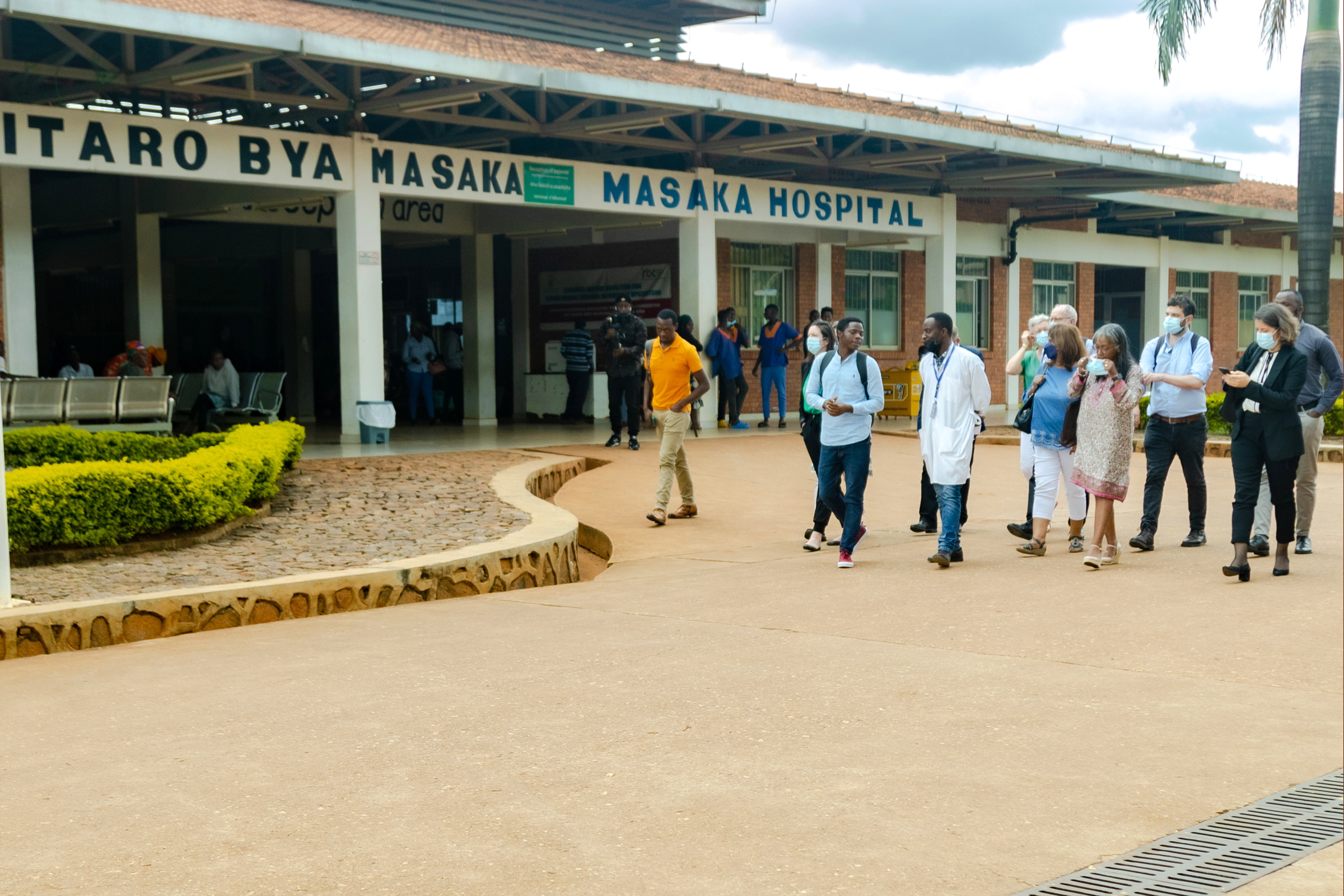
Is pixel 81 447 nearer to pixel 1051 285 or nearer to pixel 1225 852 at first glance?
pixel 1225 852

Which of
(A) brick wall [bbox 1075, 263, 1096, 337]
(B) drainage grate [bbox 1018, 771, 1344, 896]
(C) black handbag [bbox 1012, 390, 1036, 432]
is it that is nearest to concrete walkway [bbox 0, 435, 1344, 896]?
(B) drainage grate [bbox 1018, 771, 1344, 896]

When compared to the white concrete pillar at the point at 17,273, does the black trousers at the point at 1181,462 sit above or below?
below

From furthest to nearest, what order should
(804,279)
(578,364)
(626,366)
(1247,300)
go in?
(1247,300) → (804,279) → (578,364) → (626,366)

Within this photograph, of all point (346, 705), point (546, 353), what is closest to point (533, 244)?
point (546, 353)

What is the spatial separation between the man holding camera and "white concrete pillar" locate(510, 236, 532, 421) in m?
8.21

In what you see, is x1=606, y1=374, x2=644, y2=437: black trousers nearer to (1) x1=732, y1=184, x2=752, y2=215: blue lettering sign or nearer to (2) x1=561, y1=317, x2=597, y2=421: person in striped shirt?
(2) x1=561, y1=317, x2=597, y2=421: person in striped shirt

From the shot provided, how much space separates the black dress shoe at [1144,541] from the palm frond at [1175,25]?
1412 centimetres

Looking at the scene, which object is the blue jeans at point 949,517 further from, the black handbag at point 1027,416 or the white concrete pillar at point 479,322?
the white concrete pillar at point 479,322

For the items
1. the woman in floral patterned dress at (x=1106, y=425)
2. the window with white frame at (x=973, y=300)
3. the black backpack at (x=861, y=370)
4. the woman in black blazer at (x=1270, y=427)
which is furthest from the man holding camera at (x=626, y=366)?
the window with white frame at (x=973, y=300)

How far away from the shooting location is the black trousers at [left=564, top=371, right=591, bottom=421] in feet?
68.7

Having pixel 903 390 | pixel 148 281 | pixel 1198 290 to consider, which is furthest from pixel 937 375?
pixel 1198 290

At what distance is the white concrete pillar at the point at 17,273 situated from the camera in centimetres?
1528

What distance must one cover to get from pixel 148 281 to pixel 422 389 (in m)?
5.21

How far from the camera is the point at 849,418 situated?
9.30 m
